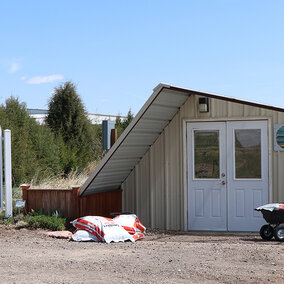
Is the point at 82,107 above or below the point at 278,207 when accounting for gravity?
above

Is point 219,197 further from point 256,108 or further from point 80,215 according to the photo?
point 80,215

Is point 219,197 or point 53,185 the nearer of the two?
point 219,197

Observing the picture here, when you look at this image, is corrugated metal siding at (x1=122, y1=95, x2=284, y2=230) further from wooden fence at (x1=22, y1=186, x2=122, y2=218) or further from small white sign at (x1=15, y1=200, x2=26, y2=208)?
small white sign at (x1=15, y1=200, x2=26, y2=208)

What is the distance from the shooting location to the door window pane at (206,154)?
11297 millimetres

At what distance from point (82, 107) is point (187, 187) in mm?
10053

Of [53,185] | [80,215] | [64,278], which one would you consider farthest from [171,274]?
[53,185]

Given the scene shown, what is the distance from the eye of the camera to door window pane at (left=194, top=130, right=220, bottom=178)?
11297mm

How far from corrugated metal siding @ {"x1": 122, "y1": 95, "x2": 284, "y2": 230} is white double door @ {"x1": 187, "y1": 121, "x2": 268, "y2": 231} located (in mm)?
185

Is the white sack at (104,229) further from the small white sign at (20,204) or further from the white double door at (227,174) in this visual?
the white double door at (227,174)

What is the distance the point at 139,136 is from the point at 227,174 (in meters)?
1.90

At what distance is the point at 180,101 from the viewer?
11242 mm

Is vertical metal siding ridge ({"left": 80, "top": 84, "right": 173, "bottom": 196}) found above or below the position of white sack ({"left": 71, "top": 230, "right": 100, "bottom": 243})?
above

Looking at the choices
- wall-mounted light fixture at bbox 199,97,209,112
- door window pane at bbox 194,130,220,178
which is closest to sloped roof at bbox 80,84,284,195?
wall-mounted light fixture at bbox 199,97,209,112

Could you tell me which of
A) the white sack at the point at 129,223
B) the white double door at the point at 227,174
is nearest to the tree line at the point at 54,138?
the white double door at the point at 227,174
